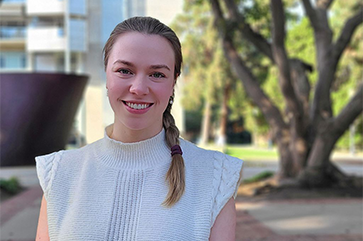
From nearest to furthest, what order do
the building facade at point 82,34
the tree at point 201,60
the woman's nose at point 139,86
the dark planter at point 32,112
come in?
1. the woman's nose at point 139,86
2. the dark planter at point 32,112
3. the building facade at point 82,34
4. the tree at point 201,60

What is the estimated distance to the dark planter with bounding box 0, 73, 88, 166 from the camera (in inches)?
251

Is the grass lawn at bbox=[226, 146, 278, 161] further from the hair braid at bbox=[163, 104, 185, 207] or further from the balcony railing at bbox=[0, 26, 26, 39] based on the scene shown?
the hair braid at bbox=[163, 104, 185, 207]

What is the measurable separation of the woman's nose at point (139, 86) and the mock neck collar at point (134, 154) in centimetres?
17

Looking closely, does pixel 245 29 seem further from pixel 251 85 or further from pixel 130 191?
pixel 130 191

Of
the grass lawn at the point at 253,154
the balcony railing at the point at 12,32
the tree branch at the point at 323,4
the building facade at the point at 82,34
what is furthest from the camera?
the balcony railing at the point at 12,32

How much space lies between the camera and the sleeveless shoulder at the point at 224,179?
54.8 inches

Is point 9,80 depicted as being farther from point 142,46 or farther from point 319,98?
point 319,98

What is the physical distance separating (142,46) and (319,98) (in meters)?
9.67

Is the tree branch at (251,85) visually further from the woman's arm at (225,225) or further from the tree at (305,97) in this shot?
the woman's arm at (225,225)

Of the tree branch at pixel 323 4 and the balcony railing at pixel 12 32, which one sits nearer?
the tree branch at pixel 323 4

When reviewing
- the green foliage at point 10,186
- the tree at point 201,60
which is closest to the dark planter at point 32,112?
the green foliage at point 10,186

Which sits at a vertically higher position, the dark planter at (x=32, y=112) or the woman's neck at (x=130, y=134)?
the woman's neck at (x=130, y=134)

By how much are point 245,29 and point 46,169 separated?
9.73m

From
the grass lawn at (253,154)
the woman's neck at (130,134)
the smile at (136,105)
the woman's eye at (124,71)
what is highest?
the woman's eye at (124,71)
